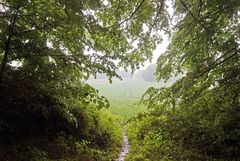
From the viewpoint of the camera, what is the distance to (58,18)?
25.0ft

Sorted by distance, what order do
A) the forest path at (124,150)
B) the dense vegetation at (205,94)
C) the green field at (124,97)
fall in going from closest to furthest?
the dense vegetation at (205,94) → the forest path at (124,150) → the green field at (124,97)

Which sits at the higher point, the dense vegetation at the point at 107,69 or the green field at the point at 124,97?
the green field at the point at 124,97

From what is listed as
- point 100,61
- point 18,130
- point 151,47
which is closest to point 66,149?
point 18,130

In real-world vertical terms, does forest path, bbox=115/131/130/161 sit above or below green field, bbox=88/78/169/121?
below

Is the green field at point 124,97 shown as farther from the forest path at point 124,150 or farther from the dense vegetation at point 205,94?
the forest path at point 124,150

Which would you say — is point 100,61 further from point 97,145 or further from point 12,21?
point 97,145

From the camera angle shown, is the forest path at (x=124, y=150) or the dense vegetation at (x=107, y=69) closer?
the dense vegetation at (x=107, y=69)

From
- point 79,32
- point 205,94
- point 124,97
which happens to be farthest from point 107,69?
point 124,97

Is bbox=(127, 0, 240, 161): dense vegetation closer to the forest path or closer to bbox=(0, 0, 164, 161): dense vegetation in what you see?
bbox=(0, 0, 164, 161): dense vegetation

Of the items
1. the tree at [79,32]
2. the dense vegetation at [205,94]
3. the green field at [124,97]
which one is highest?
the green field at [124,97]

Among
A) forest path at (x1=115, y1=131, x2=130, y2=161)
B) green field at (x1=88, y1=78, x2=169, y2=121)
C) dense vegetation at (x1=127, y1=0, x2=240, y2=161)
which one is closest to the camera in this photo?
dense vegetation at (x1=127, y1=0, x2=240, y2=161)

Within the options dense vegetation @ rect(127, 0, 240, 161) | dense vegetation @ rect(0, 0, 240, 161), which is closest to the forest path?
dense vegetation @ rect(0, 0, 240, 161)

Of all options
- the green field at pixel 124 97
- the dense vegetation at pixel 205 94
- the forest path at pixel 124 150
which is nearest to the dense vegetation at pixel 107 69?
the dense vegetation at pixel 205 94

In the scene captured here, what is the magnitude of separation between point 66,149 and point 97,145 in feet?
8.72
